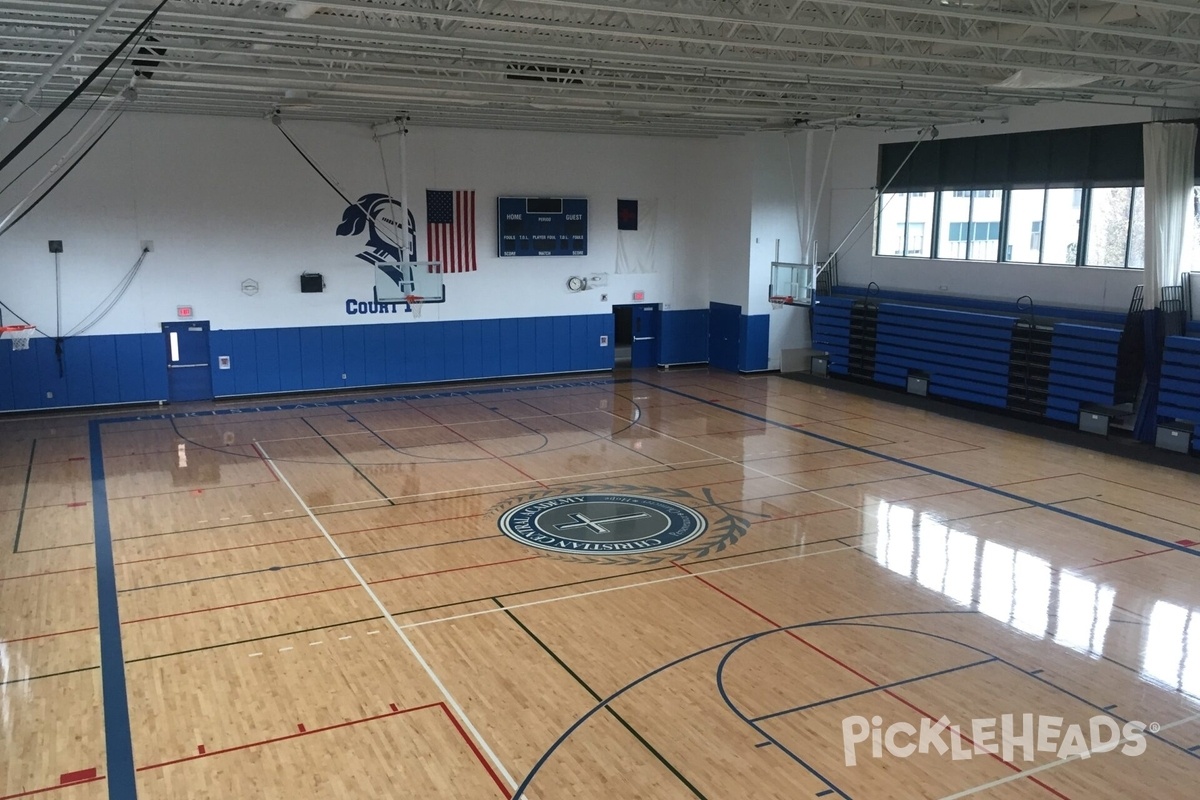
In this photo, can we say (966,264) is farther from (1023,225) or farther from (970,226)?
(1023,225)

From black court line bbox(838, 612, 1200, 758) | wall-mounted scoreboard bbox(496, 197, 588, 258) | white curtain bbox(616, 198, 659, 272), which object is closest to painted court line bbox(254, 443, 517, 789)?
black court line bbox(838, 612, 1200, 758)

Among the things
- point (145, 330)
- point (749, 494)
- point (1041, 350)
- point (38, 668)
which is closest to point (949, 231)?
point (1041, 350)

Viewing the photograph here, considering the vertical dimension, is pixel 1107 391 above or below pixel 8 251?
below

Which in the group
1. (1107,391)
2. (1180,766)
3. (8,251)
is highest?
(8,251)

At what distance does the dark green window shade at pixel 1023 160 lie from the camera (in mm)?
16859

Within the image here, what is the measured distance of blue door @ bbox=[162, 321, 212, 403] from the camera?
63.7 ft

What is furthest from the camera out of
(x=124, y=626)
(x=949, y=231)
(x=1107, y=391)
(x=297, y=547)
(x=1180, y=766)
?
(x=949, y=231)

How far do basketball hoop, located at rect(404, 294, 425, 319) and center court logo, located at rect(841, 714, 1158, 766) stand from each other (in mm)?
14275

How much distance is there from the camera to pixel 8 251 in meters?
17.8

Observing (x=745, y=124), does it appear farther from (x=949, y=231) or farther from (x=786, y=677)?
(x=786, y=677)

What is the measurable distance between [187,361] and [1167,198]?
18519 mm

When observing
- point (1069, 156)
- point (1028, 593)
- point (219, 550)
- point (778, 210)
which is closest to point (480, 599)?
point (219, 550)

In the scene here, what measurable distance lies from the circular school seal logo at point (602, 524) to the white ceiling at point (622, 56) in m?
5.95

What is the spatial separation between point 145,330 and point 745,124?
13264 mm
